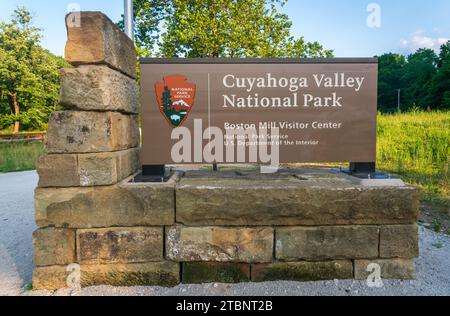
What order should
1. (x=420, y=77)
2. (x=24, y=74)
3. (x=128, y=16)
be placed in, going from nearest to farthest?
(x=128, y=16)
(x=24, y=74)
(x=420, y=77)

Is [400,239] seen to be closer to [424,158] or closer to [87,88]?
[87,88]

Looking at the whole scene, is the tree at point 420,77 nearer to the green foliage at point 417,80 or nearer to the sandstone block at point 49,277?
the green foliage at point 417,80

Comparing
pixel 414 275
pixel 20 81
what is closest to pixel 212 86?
pixel 414 275

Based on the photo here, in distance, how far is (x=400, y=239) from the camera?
292cm

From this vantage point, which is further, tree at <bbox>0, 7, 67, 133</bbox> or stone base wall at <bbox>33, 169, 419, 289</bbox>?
tree at <bbox>0, 7, 67, 133</bbox>

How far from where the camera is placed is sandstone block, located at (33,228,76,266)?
2.83m

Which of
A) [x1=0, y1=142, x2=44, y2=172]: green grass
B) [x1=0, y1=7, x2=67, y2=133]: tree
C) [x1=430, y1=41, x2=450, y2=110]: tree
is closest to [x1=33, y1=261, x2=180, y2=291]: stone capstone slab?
[x1=0, y1=142, x2=44, y2=172]: green grass

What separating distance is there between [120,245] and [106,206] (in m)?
0.40

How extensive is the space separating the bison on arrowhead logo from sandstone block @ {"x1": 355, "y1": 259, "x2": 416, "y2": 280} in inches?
91.8

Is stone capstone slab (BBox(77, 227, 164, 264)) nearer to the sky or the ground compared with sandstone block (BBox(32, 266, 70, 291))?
nearer to the sky

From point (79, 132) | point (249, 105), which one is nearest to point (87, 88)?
point (79, 132)

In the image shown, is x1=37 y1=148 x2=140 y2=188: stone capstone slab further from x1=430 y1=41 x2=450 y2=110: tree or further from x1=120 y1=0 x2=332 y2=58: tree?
x1=430 y1=41 x2=450 y2=110: tree

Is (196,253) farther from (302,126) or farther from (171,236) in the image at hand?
(302,126)

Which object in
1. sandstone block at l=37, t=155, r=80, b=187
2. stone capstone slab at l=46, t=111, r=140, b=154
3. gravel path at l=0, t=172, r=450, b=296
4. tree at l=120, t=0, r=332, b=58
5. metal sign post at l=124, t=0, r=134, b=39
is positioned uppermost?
tree at l=120, t=0, r=332, b=58
